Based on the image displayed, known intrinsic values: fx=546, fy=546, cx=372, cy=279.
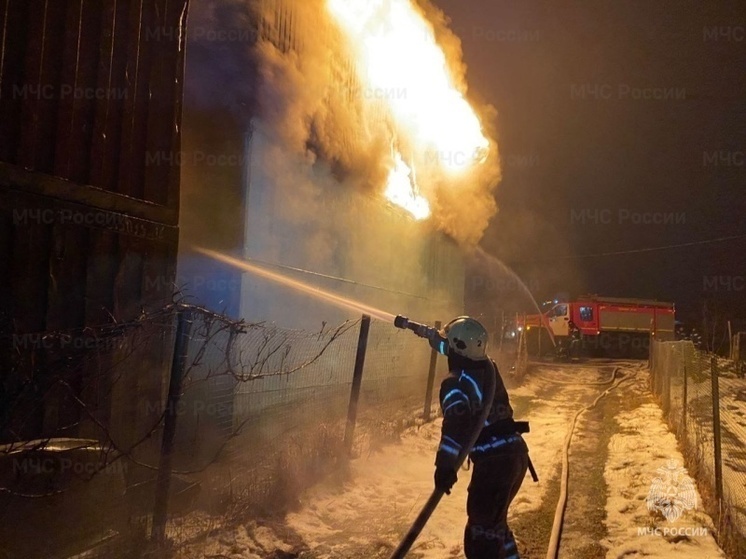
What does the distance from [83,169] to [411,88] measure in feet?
35.2

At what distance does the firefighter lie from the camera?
140 inches

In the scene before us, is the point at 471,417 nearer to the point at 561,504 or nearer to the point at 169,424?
the point at 169,424

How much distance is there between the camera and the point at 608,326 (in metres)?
28.4

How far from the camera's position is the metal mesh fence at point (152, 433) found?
3836 mm

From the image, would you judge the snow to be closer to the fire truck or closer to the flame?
the flame

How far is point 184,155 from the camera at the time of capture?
8.37 m

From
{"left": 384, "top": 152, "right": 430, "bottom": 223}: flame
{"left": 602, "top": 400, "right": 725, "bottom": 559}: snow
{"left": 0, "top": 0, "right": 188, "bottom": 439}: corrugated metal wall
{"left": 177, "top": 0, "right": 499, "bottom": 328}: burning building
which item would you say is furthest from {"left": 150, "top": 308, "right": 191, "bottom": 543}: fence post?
{"left": 384, "top": 152, "right": 430, "bottom": 223}: flame

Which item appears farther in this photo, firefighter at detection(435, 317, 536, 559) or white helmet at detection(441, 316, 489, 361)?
white helmet at detection(441, 316, 489, 361)

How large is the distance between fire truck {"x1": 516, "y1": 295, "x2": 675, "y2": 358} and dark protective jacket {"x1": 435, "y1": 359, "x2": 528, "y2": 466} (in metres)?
A: 25.2

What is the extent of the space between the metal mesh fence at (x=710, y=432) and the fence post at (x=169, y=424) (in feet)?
14.7

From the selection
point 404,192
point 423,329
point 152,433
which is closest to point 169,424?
point 152,433

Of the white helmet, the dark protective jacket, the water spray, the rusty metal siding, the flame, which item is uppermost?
the flame

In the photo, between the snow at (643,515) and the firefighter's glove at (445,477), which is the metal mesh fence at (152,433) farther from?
the snow at (643,515)

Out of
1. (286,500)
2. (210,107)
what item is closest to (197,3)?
(210,107)
